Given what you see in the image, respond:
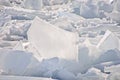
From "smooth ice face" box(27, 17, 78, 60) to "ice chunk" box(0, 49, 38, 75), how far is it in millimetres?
145

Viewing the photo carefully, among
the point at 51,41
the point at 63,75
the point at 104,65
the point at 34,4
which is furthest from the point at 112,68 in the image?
the point at 34,4

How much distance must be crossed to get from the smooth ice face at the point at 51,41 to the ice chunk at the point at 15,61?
0.15 metres

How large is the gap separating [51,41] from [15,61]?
283 mm

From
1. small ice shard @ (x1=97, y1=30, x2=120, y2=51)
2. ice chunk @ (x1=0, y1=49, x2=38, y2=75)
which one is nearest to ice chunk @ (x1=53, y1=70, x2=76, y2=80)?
ice chunk @ (x1=0, y1=49, x2=38, y2=75)

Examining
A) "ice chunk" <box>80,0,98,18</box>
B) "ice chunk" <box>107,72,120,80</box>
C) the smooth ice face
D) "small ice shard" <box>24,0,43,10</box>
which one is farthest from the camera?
Result: "small ice shard" <box>24,0,43,10</box>

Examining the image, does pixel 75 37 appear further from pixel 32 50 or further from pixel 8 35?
pixel 8 35

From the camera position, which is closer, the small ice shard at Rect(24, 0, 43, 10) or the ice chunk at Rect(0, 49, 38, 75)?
the ice chunk at Rect(0, 49, 38, 75)

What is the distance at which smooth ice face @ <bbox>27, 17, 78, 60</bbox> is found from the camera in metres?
2.67

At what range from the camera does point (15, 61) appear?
2551mm

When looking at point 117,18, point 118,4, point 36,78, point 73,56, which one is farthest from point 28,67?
point 118,4

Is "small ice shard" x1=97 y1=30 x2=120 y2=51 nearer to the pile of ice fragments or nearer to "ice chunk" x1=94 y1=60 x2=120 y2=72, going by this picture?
the pile of ice fragments

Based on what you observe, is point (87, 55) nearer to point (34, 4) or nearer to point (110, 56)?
point (110, 56)

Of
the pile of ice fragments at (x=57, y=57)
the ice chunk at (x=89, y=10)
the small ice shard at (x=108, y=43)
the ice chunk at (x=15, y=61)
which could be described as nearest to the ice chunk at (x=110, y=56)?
the pile of ice fragments at (x=57, y=57)

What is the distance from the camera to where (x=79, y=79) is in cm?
241
